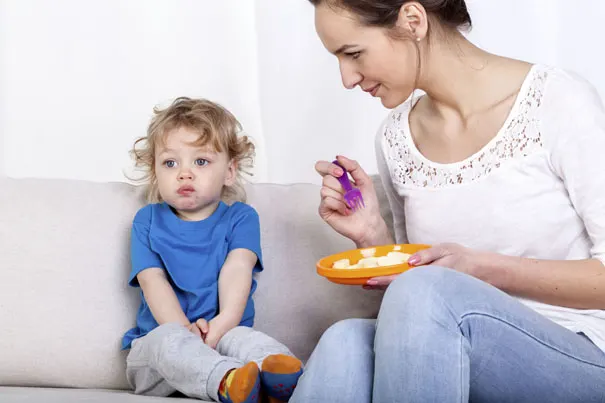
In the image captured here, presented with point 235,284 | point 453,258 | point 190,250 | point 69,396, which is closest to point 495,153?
point 453,258

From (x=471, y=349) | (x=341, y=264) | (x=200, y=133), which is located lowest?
(x=471, y=349)

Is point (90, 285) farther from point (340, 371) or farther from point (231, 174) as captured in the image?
point (340, 371)

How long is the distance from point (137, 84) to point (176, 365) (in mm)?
1277

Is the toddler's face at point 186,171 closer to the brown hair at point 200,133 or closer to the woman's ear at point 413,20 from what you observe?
the brown hair at point 200,133

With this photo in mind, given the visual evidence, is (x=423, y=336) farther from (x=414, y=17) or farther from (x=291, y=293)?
(x=291, y=293)

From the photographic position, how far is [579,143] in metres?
1.46

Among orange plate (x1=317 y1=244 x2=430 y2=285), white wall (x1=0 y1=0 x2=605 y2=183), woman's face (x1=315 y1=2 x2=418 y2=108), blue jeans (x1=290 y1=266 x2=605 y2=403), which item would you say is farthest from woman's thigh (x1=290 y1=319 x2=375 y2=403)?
white wall (x1=0 y1=0 x2=605 y2=183)

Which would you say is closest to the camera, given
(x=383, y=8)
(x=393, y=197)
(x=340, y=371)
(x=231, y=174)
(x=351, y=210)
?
(x=340, y=371)

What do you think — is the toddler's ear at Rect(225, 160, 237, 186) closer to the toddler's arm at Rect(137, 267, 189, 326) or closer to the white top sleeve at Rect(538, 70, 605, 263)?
the toddler's arm at Rect(137, 267, 189, 326)

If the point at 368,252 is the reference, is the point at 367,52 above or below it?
above

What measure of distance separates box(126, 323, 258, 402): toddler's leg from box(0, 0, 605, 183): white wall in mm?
1023

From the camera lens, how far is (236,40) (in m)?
2.76

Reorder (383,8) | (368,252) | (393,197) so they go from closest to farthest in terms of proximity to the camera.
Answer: (383,8)
(368,252)
(393,197)

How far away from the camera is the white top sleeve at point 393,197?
189cm
